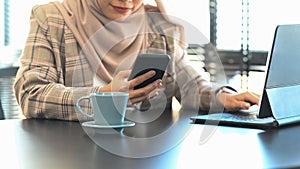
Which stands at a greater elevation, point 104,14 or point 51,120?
point 104,14

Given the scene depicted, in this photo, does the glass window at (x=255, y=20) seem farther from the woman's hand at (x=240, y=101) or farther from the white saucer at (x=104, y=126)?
the white saucer at (x=104, y=126)

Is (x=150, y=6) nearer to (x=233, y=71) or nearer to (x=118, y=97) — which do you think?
(x=118, y=97)

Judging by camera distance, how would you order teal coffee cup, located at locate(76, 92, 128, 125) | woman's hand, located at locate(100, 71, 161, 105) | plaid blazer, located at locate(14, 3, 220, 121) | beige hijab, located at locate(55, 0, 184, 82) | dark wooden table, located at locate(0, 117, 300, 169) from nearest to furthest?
dark wooden table, located at locate(0, 117, 300, 169)
teal coffee cup, located at locate(76, 92, 128, 125)
woman's hand, located at locate(100, 71, 161, 105)
plaid blazer, located at locate(14, 3, 220, 121)
beige hijab, located at locate(55, 0, 184, 82)

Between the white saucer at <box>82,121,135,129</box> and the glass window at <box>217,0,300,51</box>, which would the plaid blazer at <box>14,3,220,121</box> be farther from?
the glass window at <box>217,0,300,51</box>

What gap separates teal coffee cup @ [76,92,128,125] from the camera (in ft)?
4.13

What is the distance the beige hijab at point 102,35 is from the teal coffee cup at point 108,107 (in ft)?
1.61

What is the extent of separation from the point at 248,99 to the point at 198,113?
152mm

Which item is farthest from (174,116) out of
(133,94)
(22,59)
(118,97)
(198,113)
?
(22,59)

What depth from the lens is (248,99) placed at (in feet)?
5.17

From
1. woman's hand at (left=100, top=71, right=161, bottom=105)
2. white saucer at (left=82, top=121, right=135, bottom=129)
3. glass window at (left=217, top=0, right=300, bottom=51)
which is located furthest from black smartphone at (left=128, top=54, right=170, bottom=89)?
glass window at (left=217, top=0, right=300, bottom=51)

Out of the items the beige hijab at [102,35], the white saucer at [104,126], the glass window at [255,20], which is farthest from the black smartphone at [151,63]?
the glass window at [255,20]

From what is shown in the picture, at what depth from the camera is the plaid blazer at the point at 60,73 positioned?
152 cm

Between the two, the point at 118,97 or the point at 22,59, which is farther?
the point at 22,59

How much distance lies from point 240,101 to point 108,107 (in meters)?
0.47
